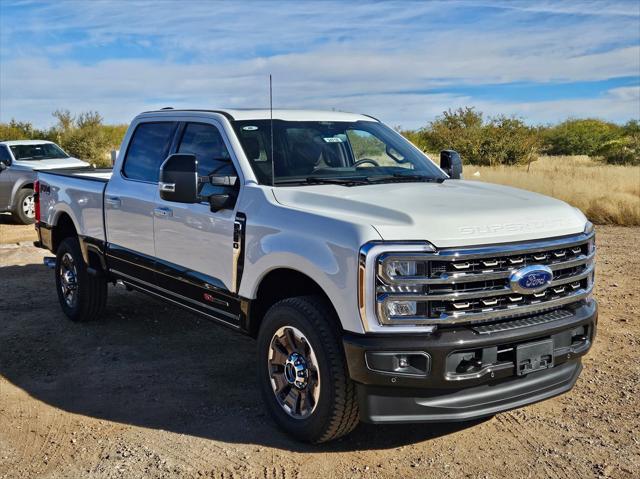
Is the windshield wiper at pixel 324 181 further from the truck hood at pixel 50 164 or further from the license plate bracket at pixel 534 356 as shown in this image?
the truck hood at pixel 50 164

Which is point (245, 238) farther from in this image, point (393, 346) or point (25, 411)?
point (25, 411)

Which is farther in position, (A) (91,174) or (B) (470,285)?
(A) (91,174)

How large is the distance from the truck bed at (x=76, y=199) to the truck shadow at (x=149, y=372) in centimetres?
99

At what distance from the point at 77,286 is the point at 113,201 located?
48.3 inches

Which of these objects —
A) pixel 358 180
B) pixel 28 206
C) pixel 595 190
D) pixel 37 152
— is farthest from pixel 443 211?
pixel 37 152

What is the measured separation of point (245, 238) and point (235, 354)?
1.82 metres

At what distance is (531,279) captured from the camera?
3887 mm

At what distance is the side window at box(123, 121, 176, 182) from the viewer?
5730 millimetres

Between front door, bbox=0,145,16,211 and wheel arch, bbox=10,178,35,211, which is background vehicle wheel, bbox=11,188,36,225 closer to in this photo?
wheel arch, bbox=10,178,35,211

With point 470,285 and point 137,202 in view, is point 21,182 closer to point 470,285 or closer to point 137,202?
point 137,202

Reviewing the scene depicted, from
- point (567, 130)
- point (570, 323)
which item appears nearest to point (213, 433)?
point (570, 323)

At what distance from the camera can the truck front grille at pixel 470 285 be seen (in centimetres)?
364

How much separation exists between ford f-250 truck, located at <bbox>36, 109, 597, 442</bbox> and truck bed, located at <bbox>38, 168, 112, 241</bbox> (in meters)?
0.98

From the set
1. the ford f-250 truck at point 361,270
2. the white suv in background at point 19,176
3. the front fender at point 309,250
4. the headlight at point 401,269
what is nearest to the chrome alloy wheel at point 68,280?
the ford f-250 truck at point 361,270
